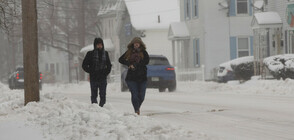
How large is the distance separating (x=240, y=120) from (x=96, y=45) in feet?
11.8

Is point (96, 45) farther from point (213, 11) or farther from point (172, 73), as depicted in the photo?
point (213, 11)

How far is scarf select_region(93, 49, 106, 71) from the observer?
14461 mm

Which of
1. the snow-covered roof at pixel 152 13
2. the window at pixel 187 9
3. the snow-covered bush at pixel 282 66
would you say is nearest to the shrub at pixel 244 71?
the snow-covered bush at pixel 282 66

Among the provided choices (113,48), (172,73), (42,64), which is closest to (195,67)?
(172,73)

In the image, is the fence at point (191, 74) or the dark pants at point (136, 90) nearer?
the dark pants at point (136, 90)

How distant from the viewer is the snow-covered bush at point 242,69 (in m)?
34.3

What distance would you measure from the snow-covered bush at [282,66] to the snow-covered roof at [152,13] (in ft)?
93.4

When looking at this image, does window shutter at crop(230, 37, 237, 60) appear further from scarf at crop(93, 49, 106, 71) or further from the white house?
scarf at crop(93, 49, 106, 71)

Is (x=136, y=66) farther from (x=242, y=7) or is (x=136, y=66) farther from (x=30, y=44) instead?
(x=242, y=7)

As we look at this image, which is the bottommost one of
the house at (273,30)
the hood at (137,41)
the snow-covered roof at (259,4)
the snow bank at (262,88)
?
the snow bank at (262,88)

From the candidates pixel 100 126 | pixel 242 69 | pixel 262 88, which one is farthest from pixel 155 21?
pixel 100 126

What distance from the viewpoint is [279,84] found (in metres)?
25.5

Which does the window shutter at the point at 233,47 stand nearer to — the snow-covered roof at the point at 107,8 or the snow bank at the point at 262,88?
the snow bank at the point at 262,88

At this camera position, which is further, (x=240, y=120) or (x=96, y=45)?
(x=96, y=45)
